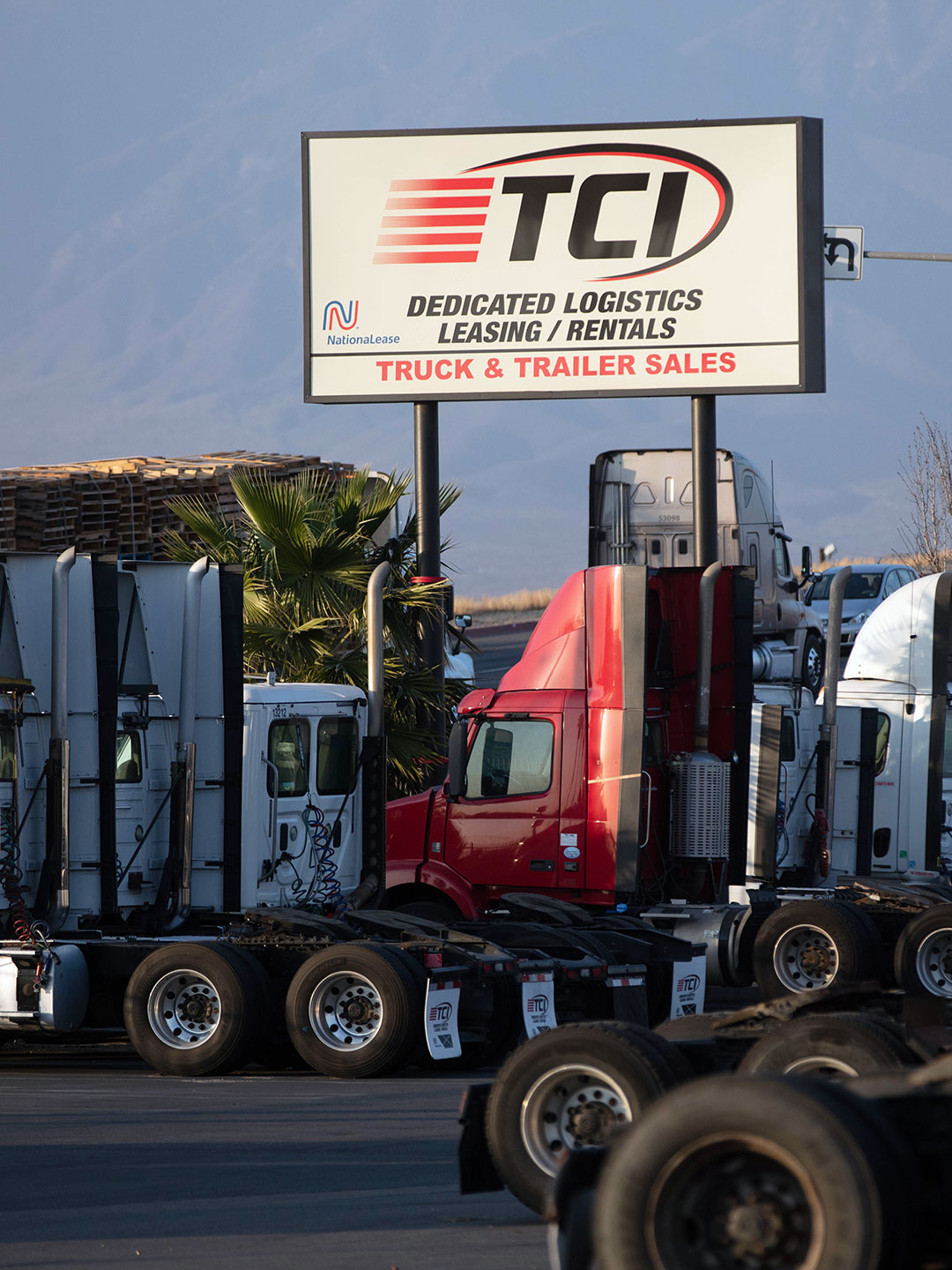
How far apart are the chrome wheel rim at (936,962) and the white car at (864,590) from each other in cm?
1947

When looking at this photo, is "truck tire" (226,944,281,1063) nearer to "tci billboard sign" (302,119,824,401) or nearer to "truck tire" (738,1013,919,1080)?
"truck tire" (738,1013,919,1080)

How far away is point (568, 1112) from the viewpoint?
669cm

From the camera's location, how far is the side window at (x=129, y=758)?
42.9 feet

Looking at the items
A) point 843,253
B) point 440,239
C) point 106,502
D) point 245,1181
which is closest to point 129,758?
point 245,1181

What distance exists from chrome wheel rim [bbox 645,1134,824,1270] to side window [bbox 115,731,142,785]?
29.3ft

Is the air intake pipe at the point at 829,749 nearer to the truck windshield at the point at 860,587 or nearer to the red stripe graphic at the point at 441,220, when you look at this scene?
the red stripe graphic at the point at 441,220

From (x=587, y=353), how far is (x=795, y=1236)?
56.5 ft

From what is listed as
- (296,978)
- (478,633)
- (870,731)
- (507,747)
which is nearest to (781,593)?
(870,731)

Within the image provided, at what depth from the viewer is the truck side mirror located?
15.3 metres

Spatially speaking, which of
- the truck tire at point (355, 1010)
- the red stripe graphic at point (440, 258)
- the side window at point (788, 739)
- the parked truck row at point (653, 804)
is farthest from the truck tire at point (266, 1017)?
the red stripe graphic at point (440, 258)

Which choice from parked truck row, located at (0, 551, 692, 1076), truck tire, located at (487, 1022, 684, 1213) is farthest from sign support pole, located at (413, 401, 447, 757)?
truck tire, located at (487, 1022, 684, 1213)

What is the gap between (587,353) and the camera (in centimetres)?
2106

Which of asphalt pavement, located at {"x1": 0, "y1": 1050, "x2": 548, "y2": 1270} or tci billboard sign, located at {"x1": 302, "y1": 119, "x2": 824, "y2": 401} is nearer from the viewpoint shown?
asphalt pavement, located at {"x1": 0, "y1": 1050, "x2": 548, "y2": 1270}

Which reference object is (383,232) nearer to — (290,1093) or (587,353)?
(587,353)
